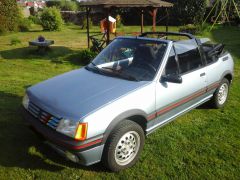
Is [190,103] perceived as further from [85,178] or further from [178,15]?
[178,15]

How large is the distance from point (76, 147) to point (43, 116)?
763 millimetres

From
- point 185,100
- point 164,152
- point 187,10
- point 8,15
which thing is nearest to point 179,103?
point 185,100

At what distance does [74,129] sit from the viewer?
332cm

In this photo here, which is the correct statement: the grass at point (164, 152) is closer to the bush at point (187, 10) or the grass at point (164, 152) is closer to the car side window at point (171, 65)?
the car side window at point (171, 65)

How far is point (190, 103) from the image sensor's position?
16.0 ft

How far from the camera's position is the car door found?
4242mm

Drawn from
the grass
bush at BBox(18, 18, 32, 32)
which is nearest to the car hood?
the grass

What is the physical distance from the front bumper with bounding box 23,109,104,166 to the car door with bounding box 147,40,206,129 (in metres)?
1.15

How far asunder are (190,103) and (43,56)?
9.23 m

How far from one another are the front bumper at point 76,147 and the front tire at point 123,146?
0.49 feet

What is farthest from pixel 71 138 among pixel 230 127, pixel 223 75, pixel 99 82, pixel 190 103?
pixel 223 75

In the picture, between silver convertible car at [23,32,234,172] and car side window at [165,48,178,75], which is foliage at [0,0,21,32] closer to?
silver convertible car at [23,32,234,172]

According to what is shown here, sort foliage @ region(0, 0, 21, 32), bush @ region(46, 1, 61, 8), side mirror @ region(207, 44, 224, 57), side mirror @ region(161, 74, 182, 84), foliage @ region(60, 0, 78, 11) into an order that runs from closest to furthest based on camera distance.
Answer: side mirror @ region(161, 74, 182, 84), side mirror @ region(207, 44, 224, 57), foliage @ region(0, 0, 21, 32), foliage @ region(60, 0, 78, 11), bush @ region(46, 1, 61, 8)

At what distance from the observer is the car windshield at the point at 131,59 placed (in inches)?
171
